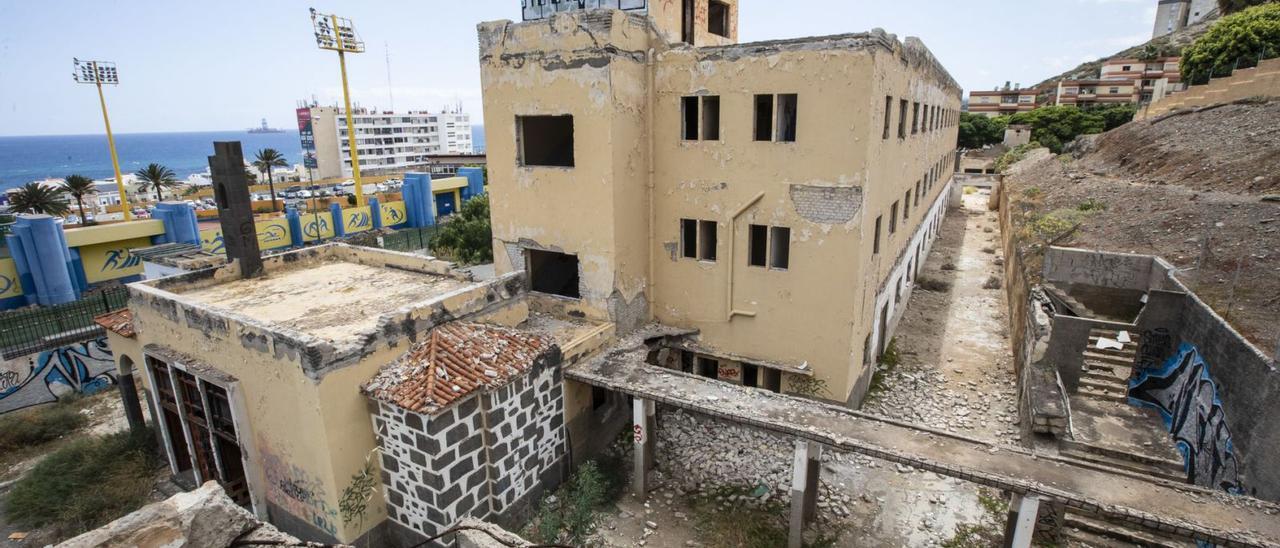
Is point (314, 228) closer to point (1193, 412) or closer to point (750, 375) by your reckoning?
point (750, 375)

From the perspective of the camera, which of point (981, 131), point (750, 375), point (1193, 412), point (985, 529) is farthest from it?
point (981, 131)

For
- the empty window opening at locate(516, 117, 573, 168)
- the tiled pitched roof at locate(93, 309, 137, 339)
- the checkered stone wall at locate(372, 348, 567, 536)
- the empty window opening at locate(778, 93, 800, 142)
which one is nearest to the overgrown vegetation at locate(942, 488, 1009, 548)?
the checkered stone wall at locate(372, 348, 567, 536)

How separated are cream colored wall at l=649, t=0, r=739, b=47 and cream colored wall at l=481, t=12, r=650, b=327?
134 centimetres

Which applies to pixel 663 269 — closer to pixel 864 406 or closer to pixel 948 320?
pixel 864 406

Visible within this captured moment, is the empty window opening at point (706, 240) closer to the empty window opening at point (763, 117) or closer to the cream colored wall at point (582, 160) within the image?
the cream colored wall at point (582, 160)

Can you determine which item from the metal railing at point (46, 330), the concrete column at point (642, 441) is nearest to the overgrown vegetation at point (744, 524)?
the concrete column at point (642, 441)

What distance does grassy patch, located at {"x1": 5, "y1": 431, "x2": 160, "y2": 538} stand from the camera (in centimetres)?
1362

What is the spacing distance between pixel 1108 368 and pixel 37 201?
52.0 m

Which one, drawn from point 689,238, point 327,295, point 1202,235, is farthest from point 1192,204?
point 327,295

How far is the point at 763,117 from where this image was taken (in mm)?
15562

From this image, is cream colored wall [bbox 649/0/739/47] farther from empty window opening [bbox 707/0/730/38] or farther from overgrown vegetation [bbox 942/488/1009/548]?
overgrown vegetation [bbox 942/488/1009/548]

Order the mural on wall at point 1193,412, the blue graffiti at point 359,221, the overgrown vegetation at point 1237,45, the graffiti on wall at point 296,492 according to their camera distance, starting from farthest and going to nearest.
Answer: the blue graffiti at point 359,221 → the overgrown vegetation at point 1237,45 → the mural on wall at point 1193,412 → the graffiti on wall at point 296,492

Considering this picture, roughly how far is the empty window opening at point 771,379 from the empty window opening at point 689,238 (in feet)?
12.0

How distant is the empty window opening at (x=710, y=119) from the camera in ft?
49.3
